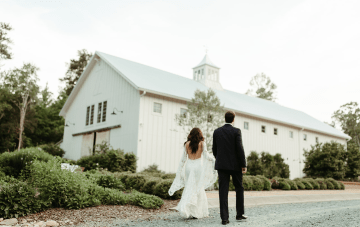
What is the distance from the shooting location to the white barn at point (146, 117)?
1680 cm

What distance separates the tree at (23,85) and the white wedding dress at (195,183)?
33.0 meters

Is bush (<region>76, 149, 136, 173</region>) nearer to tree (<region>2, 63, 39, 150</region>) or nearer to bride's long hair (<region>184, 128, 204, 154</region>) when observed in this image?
bride's long hair (<region>184, 128, 204, 154</region>)

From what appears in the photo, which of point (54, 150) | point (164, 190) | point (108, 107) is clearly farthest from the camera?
point (54, 150)

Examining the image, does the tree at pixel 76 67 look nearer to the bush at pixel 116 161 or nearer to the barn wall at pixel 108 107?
the barn wall at pixel 108 107

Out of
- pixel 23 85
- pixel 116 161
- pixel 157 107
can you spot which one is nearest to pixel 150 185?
pixel 116 161

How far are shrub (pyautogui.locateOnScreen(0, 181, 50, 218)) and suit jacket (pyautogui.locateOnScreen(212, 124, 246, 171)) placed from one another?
12.1 ft

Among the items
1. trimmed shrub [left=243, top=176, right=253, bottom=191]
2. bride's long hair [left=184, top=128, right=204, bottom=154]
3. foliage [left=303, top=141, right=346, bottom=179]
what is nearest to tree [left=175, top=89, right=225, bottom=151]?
trimmed shrub [left=243, top=176, right=253, bottom=191]

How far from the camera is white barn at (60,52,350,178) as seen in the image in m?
16.8

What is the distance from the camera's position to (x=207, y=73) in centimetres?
2609

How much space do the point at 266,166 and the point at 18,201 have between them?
14816 millimetres

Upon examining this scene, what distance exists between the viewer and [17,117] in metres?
34.5

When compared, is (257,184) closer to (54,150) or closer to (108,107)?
(108,107)

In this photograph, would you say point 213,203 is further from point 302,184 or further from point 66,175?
point 302,184

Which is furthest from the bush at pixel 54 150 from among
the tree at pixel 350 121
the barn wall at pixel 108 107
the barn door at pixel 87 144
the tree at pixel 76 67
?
the tree at pixel 350 121
